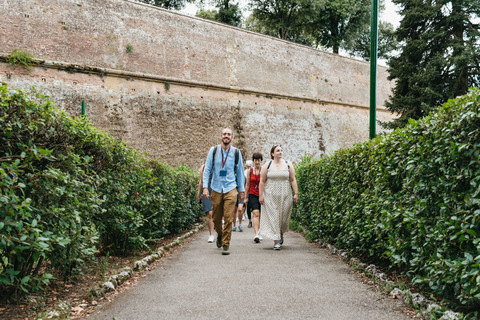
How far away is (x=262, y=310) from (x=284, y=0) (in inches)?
1271

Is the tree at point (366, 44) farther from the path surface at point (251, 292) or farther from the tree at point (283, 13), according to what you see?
the path surface at point (251, 292)

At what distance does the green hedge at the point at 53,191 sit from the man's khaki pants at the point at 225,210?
1.37 metres

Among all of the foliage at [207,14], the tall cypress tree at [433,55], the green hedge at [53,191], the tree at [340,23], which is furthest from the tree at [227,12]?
the green hedge at [53,191]

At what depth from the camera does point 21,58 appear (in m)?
15.4

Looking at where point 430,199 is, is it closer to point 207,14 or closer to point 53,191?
point 53,191

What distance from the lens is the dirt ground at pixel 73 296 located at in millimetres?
2898

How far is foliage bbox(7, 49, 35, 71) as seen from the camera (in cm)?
1530

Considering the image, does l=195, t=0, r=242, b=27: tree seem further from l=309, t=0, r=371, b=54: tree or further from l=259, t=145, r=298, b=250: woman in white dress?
l=259, t=145, r=298, b=250: woman in white dress

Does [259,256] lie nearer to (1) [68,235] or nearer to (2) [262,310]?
(2) [262,310]

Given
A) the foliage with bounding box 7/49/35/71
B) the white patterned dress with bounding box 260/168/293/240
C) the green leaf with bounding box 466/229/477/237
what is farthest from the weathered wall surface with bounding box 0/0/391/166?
the green leaf with bounding box 466/229/477/237

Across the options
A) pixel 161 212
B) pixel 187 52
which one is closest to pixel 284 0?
pixel 187 52

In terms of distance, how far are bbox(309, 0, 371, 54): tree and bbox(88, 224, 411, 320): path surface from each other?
3111 cm

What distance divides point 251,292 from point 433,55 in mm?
15187

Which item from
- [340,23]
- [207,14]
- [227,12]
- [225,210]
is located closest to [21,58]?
[225,210]
